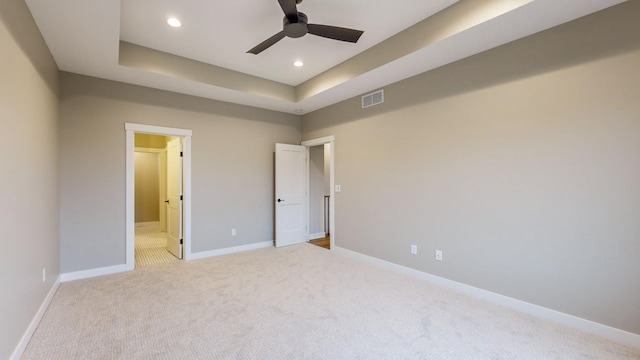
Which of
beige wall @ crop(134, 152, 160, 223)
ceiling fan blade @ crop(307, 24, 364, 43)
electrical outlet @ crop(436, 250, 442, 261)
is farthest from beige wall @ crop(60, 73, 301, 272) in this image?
beige wall @ crop(134, 152, 160, 223)

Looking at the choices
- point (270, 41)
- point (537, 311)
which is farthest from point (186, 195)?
point (537, 311)

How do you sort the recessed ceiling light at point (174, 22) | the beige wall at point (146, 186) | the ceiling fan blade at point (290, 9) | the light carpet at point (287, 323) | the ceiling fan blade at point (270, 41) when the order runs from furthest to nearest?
the beige wall at point (146, 186)
the recessed ceiling light at point (174, 22)
the ceiling fan blade at point (270, 41)
the ceiling fan blade at point (290, 9)
the light carpet at point (287, 323)

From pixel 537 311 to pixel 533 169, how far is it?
1373 millimetres

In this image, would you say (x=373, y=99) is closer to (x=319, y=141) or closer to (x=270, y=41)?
(x=319, y=141)

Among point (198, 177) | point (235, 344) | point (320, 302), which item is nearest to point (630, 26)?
point (320, 302)

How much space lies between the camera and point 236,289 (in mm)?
3287

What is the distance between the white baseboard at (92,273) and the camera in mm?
3562

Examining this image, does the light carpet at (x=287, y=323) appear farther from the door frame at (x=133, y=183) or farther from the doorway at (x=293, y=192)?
the doorway at (x=293, y=192)

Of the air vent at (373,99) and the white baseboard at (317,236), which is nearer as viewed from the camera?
the air vent at (373,99)

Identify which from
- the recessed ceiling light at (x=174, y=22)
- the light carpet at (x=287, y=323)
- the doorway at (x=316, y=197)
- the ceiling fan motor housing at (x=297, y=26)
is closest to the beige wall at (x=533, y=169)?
the light carpet at (x=287, y=323)

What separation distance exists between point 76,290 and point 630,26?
237 inches

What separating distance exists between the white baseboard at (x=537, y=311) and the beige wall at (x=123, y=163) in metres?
2.90

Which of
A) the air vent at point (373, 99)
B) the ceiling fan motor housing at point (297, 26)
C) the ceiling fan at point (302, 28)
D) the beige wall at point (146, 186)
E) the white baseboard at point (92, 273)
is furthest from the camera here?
the beige wall at point (146, 186)

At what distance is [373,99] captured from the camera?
4.32 meters
